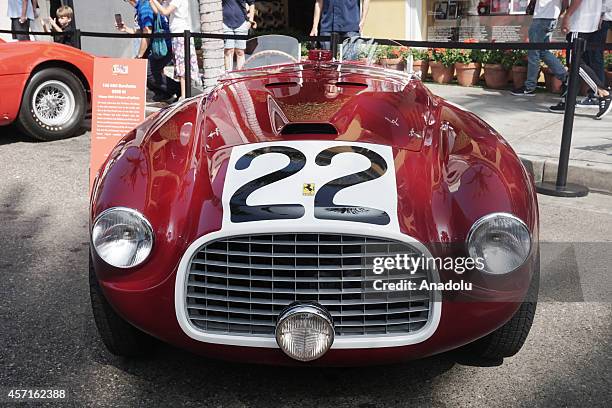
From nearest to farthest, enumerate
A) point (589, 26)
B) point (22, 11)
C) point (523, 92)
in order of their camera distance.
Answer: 1. point (589, 26)
2. point (523, 92)
3. point (22, 11)

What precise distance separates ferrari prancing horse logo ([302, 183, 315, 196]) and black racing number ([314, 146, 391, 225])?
0.08 ft

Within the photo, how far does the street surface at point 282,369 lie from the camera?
263 centimetres

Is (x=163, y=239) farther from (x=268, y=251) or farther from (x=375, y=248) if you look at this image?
(x=375, y=248)

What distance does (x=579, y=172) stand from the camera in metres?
5.77

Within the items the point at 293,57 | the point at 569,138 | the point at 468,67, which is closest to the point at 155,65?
the point at 468,67

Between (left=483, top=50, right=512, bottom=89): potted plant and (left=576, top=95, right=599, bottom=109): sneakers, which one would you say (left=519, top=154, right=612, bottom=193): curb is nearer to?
(left=576, top=95, right=599, bottom=109): sneakers

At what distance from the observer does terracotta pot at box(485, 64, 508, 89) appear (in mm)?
10078

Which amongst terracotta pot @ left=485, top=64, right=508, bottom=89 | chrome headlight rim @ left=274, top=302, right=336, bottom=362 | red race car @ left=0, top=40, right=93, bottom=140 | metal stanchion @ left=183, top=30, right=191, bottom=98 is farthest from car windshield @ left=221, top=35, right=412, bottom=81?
terracotta pot @ left=485, top=64, right=508, bottom=89

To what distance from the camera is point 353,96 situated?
3.37 m

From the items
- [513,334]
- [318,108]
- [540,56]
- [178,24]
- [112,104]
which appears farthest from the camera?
[540,56]

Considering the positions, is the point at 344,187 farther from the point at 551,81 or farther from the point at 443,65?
the point at 443,65

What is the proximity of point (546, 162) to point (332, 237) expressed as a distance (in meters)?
4.11

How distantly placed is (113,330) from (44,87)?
16.7 feet

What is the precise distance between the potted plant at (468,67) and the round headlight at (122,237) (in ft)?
28.7
